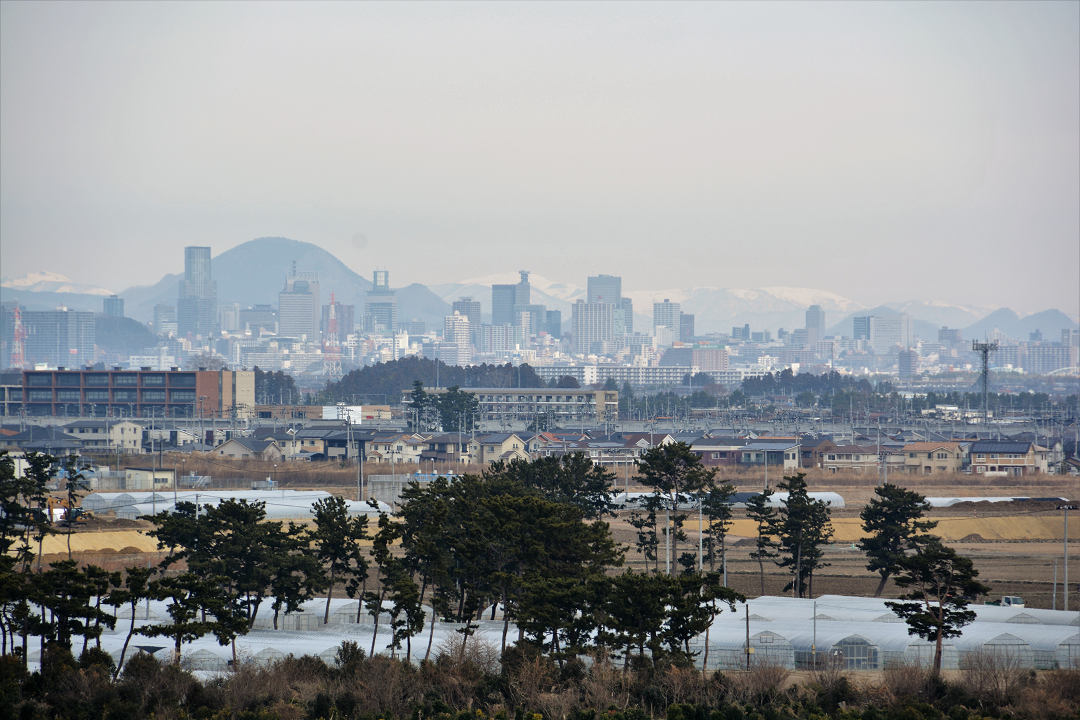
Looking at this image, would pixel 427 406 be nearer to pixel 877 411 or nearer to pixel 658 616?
pixel 877 411

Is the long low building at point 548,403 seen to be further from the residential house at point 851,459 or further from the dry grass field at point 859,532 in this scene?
the dry grass field at point 859,532

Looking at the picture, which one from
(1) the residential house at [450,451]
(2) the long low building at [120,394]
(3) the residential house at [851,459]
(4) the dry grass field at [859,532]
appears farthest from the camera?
(2) the long low building at [120,394]

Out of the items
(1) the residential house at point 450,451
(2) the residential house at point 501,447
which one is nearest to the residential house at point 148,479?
(1) the residential house at point 450,451

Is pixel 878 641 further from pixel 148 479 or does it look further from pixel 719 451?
pixel 719 451

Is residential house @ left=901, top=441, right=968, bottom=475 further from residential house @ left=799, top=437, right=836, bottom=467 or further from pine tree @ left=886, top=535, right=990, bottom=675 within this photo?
pine tree @ left=886, top=535, right=990, bottom=675

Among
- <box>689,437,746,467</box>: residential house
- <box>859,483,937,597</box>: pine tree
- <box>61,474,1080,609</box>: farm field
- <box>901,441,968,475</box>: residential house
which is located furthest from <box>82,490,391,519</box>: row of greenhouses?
<box>901,441,968,475</box>: residential house

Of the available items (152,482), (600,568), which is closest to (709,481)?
(600,568)
